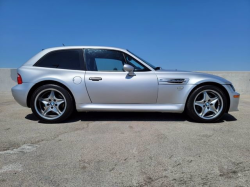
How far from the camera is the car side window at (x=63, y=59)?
10.2 feet

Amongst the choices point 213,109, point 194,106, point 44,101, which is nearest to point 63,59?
point 44,101

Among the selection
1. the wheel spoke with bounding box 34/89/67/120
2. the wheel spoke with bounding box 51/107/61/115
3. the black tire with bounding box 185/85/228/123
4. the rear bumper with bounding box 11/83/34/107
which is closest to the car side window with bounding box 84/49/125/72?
the wheel spoke with bounding box 34/89/67/120

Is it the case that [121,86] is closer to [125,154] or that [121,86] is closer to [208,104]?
[125,154]

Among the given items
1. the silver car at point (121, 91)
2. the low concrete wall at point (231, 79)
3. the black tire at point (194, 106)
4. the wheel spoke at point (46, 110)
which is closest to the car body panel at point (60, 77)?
the silver car at point (121, 91)

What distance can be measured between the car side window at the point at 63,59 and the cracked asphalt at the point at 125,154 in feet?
3.65

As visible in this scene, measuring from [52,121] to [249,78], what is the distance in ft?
28.2

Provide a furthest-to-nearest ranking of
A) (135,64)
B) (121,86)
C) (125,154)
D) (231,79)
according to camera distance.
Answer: (231,79), (135,64), (121,86), (125,154)

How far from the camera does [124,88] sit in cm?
296

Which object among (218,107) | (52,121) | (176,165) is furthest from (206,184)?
(52,121)

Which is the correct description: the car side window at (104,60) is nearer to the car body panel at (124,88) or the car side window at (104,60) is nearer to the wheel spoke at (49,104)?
the car body panel at (124,88)

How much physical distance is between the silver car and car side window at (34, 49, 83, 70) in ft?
0.18

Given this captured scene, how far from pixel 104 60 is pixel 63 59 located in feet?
2.64

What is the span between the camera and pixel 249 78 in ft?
24.7

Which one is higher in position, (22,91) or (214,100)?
(22,91)
